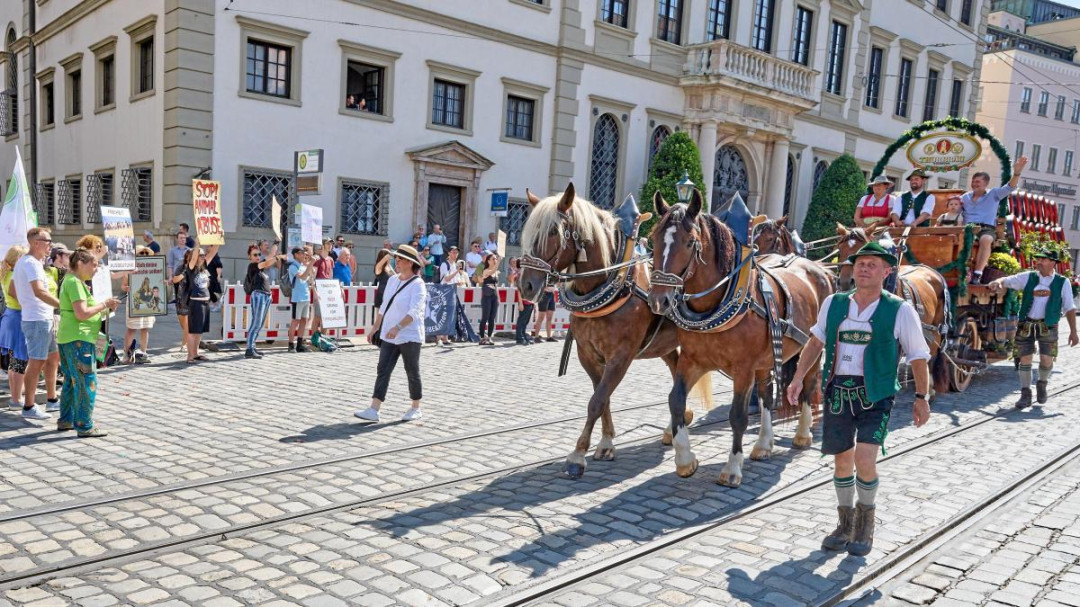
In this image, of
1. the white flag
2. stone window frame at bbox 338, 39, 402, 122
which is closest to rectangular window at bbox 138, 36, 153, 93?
stone window frame at bbox 338, 39, 402, 122

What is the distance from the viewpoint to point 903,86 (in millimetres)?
32875

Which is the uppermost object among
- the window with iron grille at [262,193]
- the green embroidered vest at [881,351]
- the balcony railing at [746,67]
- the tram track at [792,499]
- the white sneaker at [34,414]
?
the balcony railing at [746,67]

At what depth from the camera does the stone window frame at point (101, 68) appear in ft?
64.5

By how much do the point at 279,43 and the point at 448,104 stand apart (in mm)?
4584

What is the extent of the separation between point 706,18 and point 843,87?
8.12m

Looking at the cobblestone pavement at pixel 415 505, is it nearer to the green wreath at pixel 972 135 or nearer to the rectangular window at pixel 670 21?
the green wreath at pixel 972 135

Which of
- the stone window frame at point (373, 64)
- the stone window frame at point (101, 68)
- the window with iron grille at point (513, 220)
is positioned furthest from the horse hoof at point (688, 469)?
the stone window frame at point (101, 68)

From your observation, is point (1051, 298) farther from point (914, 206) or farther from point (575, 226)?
point (575, 226)

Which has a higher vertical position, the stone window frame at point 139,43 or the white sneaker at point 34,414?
the stone window frame at point 139,43

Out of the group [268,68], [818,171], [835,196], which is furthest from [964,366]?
[818,171]

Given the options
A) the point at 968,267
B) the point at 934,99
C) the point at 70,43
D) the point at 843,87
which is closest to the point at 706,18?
the point at 843,87

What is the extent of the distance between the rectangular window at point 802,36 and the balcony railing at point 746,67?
1121mm

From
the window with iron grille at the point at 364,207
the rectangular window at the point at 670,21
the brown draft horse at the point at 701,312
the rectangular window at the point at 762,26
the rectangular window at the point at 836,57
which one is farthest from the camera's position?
the rectangular window at the point at 836,57

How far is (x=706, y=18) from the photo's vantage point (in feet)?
83.1
